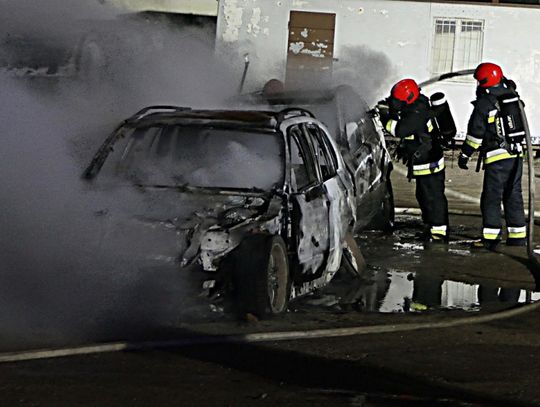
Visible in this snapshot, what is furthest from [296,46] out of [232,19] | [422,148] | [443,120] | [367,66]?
[422,148]

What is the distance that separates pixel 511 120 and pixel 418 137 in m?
1.06

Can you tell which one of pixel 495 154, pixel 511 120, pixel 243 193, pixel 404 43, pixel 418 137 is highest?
pixel 404 43

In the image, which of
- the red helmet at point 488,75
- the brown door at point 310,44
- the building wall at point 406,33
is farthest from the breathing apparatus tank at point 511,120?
the brown door at point 310,44

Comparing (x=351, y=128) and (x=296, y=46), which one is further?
(x=296, y=46)

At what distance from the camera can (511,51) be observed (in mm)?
22469

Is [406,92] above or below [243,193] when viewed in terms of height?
above

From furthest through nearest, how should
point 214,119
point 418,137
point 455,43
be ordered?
point 455,43
point 418,137
point 214,119

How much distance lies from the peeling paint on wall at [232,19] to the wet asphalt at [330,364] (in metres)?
13.8

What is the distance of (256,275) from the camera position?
25.3 ft

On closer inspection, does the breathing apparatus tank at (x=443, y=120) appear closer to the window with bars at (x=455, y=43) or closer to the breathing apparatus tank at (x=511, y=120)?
the breathing apparatus tank at (x=511, y=120)

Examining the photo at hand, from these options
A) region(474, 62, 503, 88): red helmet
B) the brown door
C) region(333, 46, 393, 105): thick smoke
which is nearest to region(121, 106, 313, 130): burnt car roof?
region(474, 62, 503, 88): red helmet

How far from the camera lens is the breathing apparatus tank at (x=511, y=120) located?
12.1m

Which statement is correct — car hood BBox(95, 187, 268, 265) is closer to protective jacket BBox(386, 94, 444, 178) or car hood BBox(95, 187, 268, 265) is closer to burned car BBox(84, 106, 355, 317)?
burned car BBox(84, 106, 355, 317)

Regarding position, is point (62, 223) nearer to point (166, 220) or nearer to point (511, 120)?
point (166, 220)
